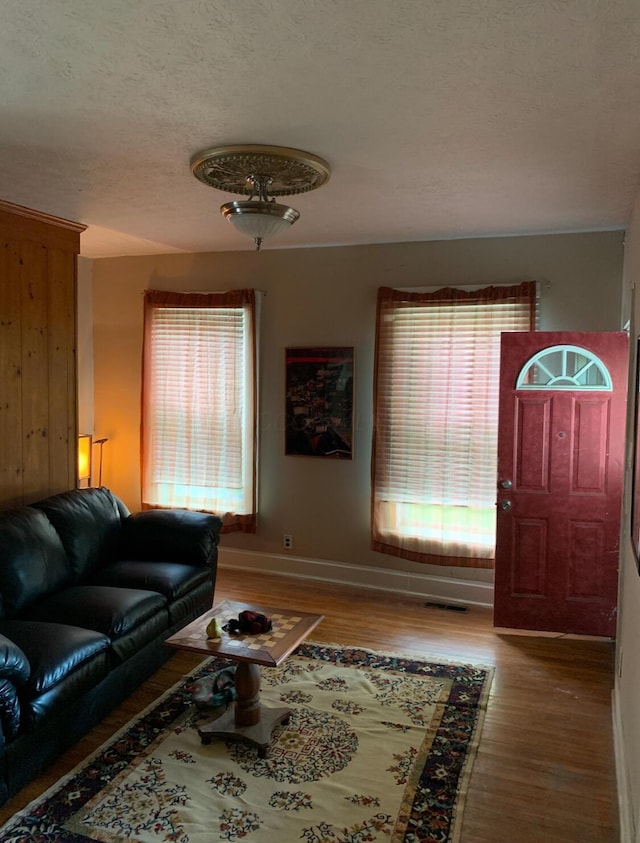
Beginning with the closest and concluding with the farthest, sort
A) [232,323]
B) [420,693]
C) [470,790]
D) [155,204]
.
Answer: [470,790]
[420,693]
[155,204]
[232,323]

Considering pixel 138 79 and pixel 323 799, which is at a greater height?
pixel 138 79

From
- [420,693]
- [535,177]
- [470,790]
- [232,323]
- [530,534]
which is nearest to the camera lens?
[470,790]

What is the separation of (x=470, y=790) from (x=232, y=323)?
12.2ft

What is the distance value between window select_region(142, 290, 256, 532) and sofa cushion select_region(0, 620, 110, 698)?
7.80 ft

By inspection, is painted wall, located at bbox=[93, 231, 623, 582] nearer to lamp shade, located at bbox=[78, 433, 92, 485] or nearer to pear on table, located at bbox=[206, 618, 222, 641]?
lamp shade, located at bbox=[78, 433, 92, 485]

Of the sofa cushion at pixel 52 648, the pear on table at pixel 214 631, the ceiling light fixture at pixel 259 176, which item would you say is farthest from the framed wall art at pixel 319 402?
the sofa cushion at pixel 52 648

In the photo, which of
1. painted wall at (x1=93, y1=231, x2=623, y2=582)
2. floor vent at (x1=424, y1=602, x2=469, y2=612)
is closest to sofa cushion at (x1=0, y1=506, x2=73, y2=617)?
painted wall at (x1=93, y1=231, x2=623, y2=582)

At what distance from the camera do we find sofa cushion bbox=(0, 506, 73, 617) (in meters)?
3.20

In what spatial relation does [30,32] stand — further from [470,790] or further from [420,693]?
[420,693]

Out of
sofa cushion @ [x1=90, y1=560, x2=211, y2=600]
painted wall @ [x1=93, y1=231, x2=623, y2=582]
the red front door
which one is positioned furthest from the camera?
painted wall @ [x1=93, y1=231, x2=623, y2=582]

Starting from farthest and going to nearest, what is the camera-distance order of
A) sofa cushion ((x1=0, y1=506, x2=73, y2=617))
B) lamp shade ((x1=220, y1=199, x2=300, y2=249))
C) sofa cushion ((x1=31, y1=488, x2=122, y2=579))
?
sofa cushion ((x1=31, y1=488, x2=122, y2=579))
sofa cushion ((x1=0, y1=506, x2=73, y2=617))
lamp shade ((x1=220, y1=199, x2=300, y2=249))

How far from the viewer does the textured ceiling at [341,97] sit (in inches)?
65.2

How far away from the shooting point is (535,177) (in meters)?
3.01

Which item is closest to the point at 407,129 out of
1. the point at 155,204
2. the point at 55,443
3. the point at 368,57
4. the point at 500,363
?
the point at 368,57
